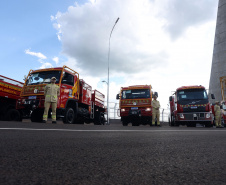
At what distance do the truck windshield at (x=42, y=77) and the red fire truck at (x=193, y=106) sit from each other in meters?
7.31

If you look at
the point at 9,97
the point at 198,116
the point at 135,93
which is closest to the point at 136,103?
the point at 135,93

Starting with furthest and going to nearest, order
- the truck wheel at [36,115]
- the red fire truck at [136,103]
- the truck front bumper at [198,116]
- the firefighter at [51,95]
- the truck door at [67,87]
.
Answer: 1. the red fire truck at [136,103]
2. the truck front bumper at [198,116]
3. the truck wheel at [36,115]
4. the truck door at [67,87]
5. the firefighter at [51,95]

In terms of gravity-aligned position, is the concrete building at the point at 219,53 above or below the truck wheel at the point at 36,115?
above

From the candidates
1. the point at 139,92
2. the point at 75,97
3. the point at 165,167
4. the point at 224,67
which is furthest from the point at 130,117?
the point at 224,67

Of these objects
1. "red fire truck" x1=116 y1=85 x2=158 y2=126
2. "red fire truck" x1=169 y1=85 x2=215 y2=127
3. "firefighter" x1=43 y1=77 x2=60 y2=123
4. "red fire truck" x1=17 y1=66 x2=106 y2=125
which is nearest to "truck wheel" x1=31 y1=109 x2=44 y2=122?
"red fire truck" x1=17 y1=66 x2=106 y2=125

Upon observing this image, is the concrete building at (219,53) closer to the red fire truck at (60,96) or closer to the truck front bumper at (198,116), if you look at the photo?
the truck front bumper at (198,116)

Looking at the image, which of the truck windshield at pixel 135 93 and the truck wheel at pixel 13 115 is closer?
the truck wheel at pixel 13 115

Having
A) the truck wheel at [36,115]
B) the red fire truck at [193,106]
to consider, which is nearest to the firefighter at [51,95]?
the truck wheel at [36,115]

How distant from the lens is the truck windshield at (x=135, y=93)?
13.1 metres

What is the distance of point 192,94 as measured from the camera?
41.7 feet

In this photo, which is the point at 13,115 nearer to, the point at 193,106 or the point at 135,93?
the point at 135,93

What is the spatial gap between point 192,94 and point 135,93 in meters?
3.35

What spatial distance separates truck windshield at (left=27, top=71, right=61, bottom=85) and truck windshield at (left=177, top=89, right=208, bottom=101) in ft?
23.9

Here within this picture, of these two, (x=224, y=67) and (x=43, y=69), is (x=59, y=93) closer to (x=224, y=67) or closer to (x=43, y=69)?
(x=43, y=69)
